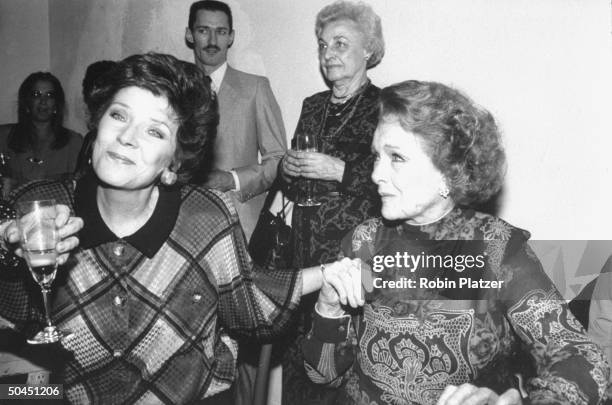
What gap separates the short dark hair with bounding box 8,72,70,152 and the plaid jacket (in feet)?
8.81

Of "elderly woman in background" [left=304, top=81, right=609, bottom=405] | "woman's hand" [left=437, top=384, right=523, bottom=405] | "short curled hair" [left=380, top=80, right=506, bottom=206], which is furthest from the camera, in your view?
"short curled hair" [left=380, top=80, right=506, bottom=206]

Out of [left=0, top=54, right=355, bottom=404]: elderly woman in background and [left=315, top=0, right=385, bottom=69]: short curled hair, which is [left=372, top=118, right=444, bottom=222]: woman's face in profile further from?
[left=315, top=0, right=385, bottom=69]: short curled hair

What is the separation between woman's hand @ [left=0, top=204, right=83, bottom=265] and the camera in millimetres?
1549

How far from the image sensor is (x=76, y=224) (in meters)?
1.58

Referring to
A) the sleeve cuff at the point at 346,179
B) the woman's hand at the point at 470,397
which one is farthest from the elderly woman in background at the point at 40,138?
the woman's hand at the point at 470,397

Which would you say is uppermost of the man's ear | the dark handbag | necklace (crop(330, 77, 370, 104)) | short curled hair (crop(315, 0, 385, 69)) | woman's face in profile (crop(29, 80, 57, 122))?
short curled hair (crop(315, 0, 385, 69))

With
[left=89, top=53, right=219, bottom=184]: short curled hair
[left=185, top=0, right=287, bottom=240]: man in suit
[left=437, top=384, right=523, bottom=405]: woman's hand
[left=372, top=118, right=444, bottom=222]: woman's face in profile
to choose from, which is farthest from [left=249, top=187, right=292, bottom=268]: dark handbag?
[left=437, top=384, right=523, bottom=405]: woman's hand

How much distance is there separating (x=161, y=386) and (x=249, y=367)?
1.51 meters

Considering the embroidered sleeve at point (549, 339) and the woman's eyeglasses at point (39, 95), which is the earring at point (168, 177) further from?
the woman's eyeglasses at point (39, 95)

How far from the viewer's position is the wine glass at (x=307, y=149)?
9.06ft

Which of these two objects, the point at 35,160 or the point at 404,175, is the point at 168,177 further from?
the point at 35,160

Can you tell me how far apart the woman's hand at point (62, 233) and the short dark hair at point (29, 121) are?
282 centimetres

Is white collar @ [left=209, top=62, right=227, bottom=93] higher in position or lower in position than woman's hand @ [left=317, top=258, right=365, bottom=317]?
higher

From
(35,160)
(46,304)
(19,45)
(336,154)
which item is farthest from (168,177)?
(19,45)
